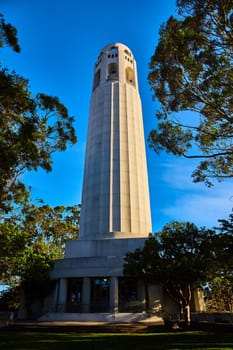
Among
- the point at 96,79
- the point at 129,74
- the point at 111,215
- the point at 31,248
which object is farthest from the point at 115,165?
the point at 129,74

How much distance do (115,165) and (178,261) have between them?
1614 centimetres

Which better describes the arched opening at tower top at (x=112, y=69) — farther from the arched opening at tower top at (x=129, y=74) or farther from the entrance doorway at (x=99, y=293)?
the entrance doorway at (x=99, y=293)

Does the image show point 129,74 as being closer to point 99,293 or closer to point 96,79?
point 96,79

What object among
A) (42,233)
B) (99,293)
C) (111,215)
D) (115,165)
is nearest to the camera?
(99,293)

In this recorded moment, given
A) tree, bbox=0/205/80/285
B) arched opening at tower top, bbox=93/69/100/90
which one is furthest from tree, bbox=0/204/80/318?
arched opening at tower top, bbox=93/69/100/90

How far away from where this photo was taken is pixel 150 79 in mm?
17641

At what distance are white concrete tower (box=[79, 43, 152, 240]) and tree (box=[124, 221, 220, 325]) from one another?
7.44m

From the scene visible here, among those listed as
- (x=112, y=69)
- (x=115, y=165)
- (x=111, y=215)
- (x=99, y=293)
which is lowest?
(x=99, y=293)

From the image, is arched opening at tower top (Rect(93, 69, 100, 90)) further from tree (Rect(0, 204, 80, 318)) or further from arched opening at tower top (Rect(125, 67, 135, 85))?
tree (Rect(0, 204, 80, 318))

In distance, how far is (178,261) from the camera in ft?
75.4

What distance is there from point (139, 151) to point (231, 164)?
2035 cm

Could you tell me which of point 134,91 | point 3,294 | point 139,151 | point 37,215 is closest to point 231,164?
point 139,151

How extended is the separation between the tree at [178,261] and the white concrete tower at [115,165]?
293 inches

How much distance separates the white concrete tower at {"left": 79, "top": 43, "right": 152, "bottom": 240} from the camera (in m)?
32.7
